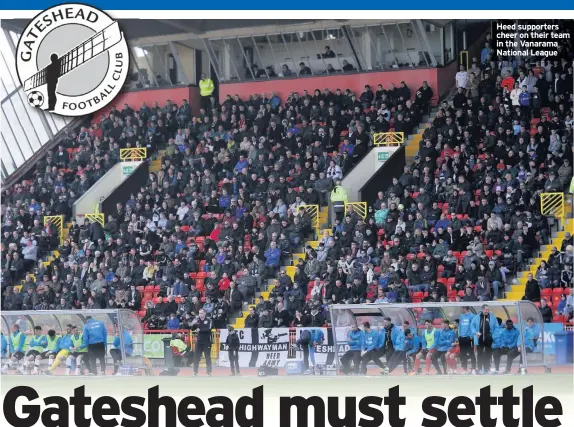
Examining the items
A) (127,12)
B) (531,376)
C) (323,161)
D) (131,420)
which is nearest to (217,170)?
(323,161)

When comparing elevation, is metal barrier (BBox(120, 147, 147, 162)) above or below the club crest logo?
above

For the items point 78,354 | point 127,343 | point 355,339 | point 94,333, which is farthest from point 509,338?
point 78,354

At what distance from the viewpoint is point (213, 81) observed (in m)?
36.7

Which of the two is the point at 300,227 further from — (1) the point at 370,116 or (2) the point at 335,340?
(2) the point at 335,340

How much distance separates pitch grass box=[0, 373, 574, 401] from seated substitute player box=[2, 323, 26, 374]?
2.17 feet

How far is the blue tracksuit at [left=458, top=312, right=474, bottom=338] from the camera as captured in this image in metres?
20.7

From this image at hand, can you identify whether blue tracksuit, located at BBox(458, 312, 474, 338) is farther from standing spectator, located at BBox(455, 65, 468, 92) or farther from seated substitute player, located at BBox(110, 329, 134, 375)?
standing spectator, located at BBox(455, 65, 468, 92)

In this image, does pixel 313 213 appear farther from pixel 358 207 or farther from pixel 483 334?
pixel 483 334

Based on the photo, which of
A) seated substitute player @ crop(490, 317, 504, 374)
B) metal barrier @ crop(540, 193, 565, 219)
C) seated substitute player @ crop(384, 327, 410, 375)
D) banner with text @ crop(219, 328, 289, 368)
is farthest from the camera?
metal barrier @ crop(540, 193, 565, 219)

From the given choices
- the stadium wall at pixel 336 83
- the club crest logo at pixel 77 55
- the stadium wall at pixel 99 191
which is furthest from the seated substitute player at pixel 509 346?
the stadium wall at pixel 99 191

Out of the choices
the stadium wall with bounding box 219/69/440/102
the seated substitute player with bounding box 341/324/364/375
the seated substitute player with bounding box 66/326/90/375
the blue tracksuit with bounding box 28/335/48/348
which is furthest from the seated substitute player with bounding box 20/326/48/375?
the stadium wall with bounding box 219/69/440/102

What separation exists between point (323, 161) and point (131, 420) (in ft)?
64.6

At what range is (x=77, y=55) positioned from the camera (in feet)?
55.9

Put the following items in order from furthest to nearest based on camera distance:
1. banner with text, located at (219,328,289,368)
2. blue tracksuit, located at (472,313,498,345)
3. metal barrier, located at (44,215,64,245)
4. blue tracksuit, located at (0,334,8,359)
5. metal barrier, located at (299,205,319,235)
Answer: metal barrier, located at (44,215,64,245)
metal barrier, located at (299,205,319,235)
banner with text, located at (219,328,289,368)
blue tracksuit, located at (0,334,8,359)
blue tracksuit, located at (472,313,498,345)
